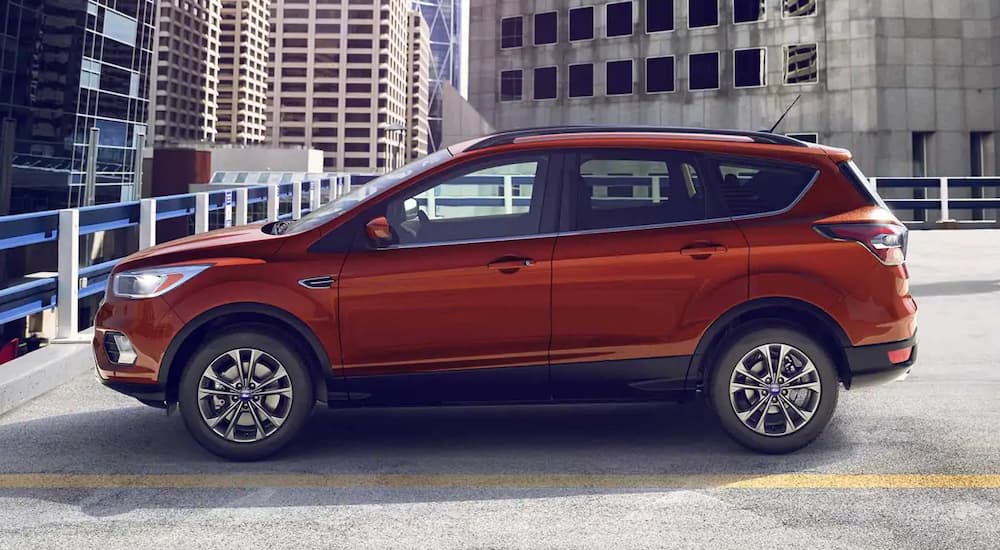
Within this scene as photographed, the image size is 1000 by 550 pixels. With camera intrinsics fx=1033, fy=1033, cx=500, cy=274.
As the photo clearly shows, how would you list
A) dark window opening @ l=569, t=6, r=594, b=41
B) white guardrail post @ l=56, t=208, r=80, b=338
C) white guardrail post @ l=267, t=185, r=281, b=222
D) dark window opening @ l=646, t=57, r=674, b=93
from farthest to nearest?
dark window opening @ l=569, t=6, r=594, b=41 < dark window opening @ l=646, t=57, r=674, b=93 < white guardrail post @ l=267, t=185, r=281, b=222 < white guardrail post @ l=56, t=208, r=80, b=338

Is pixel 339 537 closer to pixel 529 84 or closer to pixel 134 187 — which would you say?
pixel 529 84

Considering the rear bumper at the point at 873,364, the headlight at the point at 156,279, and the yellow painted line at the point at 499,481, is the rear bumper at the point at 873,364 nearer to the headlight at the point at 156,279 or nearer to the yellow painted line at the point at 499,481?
the yellow painted line at the point at 499,481

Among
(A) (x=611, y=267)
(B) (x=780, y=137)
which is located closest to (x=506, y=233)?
(A) (x=611, y=267)

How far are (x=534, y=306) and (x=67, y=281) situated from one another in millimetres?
4988

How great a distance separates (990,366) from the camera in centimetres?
831

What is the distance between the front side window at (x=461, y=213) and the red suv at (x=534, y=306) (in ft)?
0.04

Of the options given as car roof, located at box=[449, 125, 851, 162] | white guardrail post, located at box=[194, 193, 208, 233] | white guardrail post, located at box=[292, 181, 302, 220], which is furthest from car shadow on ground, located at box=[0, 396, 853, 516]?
white guardrail post, located at box=[292, 181, 302, 220]

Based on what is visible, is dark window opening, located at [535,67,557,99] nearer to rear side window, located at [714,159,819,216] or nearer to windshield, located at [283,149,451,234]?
windshield, located at [283,149,451,234]

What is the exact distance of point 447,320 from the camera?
545 centimetres

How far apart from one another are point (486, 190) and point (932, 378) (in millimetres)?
4200

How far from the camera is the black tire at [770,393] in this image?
5.54m

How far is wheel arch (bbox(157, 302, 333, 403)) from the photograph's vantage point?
5.42 meters

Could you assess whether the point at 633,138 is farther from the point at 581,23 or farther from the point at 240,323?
the point at 581,23

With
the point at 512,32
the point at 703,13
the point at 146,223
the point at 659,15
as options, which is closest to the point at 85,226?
the point at 146,223
